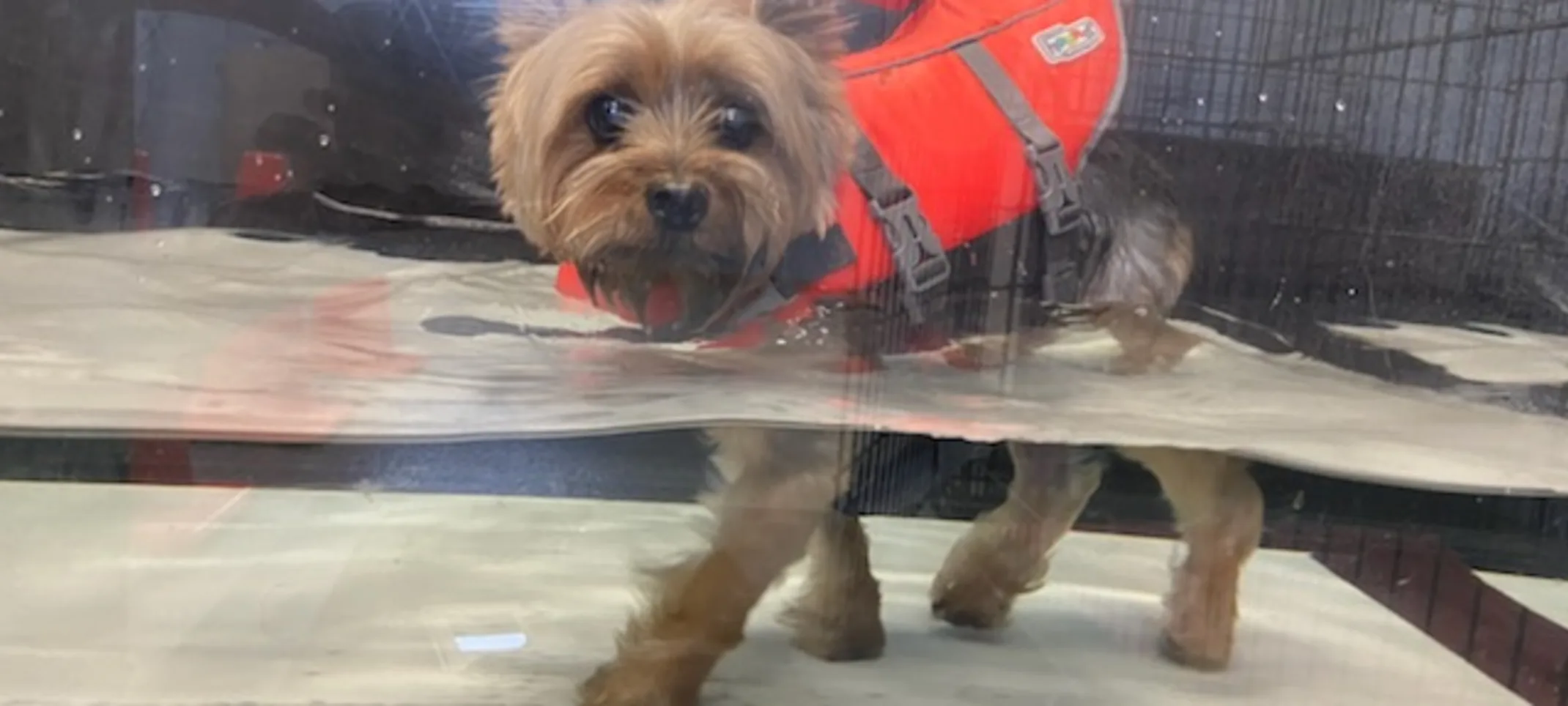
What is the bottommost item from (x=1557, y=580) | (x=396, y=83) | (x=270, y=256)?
(x=1557, y=580)

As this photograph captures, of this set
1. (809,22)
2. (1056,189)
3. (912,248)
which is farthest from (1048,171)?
(809,22)

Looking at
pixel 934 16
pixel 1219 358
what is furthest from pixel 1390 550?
pixel 934 16

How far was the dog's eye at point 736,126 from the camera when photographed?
84 centimetres

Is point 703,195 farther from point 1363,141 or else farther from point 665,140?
point 1363,141

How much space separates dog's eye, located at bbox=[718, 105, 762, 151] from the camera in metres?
0.84

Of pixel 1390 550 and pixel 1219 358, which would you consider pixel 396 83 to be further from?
pixel 1390 550

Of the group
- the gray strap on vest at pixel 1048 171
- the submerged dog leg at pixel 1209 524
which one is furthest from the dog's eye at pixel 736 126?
the submerged dog leg at pixel 1209 524

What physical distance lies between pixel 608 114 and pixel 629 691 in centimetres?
37

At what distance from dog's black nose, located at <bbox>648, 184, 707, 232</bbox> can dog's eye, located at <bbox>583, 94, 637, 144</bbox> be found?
0.06 m

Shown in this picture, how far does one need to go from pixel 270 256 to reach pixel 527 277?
9.3 inches

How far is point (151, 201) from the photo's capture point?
3.28 feet

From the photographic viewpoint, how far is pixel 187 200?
39.1 inches

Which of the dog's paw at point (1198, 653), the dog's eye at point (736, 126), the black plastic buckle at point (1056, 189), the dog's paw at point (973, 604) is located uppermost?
the dog's eye at point (736, 126)

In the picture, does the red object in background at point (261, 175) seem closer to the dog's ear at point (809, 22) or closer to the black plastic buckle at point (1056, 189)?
the dog's ear at point (809, 22)
